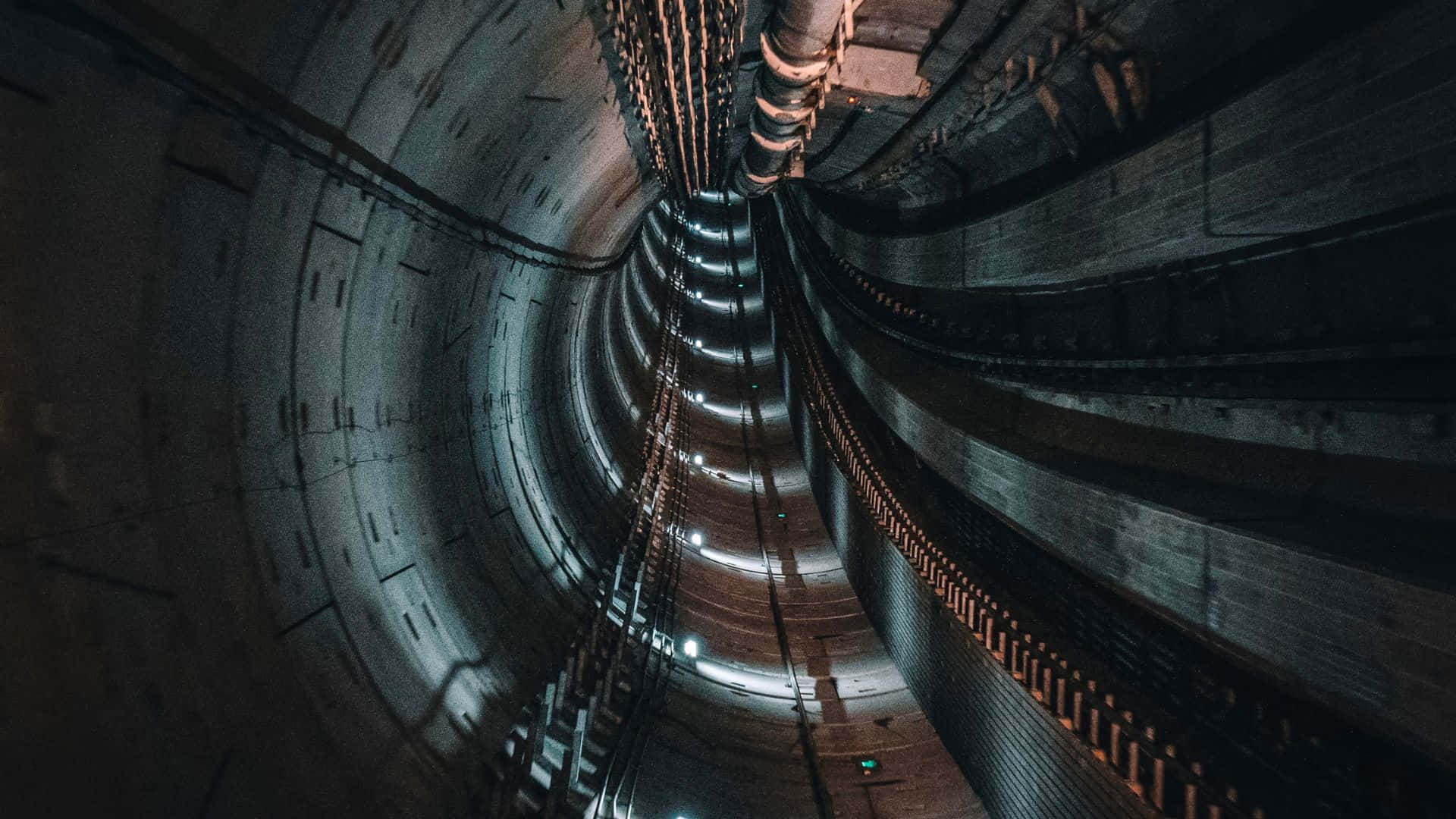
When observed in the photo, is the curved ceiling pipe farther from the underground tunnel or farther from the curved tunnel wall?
the curved tunnel wall

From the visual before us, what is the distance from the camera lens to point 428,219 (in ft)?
15.8

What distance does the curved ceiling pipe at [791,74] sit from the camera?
6684 millimetres

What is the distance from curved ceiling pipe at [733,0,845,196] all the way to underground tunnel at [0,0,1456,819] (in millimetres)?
63

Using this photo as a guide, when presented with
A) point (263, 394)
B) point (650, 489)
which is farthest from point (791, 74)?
point (650, 489)

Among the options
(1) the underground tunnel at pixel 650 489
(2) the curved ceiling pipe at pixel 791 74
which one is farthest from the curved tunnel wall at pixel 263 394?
(2) the curved ceiling pipe at pixel 791 74

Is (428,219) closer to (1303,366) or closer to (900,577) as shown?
(1303,366)

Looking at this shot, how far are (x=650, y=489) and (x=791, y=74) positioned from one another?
6178 millimetres

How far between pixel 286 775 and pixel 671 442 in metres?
11.2

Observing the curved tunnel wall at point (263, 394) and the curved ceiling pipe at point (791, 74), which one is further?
the curved ceiling pipe at point (791, 74)

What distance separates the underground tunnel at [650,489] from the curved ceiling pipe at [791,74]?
0.06m

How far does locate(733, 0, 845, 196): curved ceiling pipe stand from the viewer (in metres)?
6.68

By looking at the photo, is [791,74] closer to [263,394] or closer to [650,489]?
[263,394]

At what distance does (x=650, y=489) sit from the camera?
11828mm

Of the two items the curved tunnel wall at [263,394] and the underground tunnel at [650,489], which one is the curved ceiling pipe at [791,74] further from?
the curved tunnel wall at [263,394]
